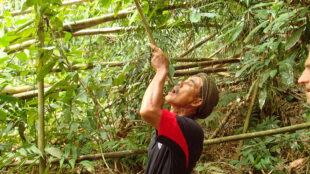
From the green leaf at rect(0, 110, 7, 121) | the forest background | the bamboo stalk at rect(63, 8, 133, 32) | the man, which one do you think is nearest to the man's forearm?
the man

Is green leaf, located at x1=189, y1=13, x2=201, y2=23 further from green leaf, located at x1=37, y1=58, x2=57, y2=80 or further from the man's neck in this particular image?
green leaf, located at x1=37, y1=58, x2=57, y2=80

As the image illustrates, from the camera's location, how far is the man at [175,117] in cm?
187

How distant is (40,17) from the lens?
7.86 feet

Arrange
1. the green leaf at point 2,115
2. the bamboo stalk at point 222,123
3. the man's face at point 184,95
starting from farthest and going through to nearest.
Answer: the bamboo stalk at point 222,123, the green leaf at point 2,115, the man's face at point 184,95

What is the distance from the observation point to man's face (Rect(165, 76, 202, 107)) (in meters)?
2.22

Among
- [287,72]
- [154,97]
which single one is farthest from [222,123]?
[154,97]

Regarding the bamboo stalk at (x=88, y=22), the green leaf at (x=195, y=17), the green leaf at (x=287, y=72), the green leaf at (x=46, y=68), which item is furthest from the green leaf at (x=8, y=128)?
the green leaf at (x=287, y=72)

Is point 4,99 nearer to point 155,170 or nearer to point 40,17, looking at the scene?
point 40,17

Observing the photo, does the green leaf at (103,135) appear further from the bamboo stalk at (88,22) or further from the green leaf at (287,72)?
the green leaf at (287,72)

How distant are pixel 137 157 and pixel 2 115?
4.68ft

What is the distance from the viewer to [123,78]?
2.62m

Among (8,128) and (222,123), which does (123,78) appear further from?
(222,123)

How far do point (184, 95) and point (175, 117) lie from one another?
1.14 feet

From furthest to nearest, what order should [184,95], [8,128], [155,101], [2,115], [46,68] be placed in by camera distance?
[8,128], [2,115], [46,68], [184,95], [155,101]
